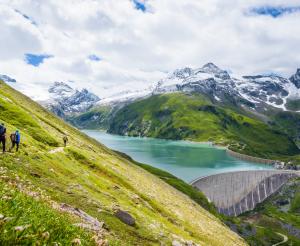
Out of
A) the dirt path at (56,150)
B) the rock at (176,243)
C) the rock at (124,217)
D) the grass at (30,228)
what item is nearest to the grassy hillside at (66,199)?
the grass at (30,228)

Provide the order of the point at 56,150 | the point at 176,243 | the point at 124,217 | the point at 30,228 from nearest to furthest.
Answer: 1. the point at 30,228
2. the point at 124,217
3. the point at 176,243
4. the point at 56,150

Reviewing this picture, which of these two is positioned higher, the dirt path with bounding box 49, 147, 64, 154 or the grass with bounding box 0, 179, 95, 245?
the grass with bounding box 0, 179, 95, 245

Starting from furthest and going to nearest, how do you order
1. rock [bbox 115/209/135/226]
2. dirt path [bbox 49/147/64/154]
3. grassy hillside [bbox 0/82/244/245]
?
dirt path [bbox 49/147/64/154]
rock [bbox 115/209/135/226]
grassy hillside [bbox 0/82/244/245]

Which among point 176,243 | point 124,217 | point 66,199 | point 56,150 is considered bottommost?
point 176,243

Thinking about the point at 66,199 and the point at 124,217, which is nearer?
the point at 66,199

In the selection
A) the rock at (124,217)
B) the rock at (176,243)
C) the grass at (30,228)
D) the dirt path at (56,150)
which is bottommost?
the rock at (176,243)

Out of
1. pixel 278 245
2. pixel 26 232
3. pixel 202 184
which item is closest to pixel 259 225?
pixel 278 245

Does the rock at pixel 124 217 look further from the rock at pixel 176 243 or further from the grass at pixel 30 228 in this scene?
the grass at pixel 30 228

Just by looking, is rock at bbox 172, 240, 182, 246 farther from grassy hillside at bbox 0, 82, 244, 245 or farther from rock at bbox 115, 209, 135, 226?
rock at bbox 115, 209, 135, 226

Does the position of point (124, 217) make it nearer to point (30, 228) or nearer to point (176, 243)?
point (176, 243)

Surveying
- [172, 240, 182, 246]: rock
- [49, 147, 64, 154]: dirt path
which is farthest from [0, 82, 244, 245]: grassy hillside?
[172, 240, 182, 246]: rock

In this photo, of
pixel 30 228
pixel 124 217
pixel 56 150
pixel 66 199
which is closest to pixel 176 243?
pixel 124 217

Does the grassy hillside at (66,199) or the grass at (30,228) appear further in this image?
the grassy hillside at (66,199)

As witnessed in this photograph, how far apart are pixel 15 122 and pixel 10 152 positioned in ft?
85.9
